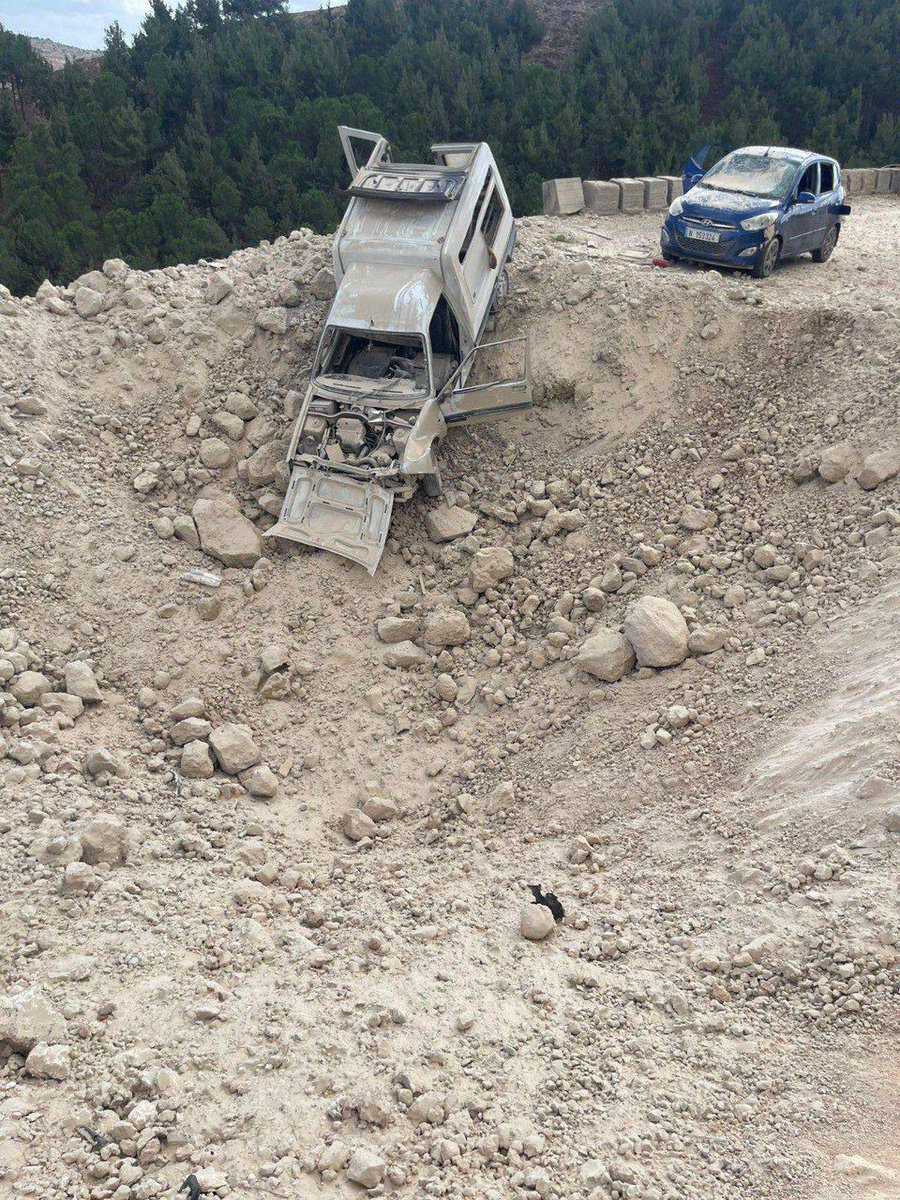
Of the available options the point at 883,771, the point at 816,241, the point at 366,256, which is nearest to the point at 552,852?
the point at 883,771

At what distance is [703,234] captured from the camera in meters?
12.4

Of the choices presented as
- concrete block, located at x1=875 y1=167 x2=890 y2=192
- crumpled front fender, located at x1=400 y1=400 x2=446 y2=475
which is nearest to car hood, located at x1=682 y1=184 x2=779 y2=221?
crumpled front fender, located at x1=400 y1=400 x2=446 y2=475

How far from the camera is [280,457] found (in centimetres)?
1012

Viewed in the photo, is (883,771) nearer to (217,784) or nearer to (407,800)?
(407,800)

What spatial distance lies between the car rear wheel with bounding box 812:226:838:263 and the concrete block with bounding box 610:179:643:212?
391 cm

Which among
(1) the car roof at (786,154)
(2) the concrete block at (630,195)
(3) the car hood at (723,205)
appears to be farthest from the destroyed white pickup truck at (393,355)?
(2) the concrete block at (630,195)

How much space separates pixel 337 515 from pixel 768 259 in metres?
6.57

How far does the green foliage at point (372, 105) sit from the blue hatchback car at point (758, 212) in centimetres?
638

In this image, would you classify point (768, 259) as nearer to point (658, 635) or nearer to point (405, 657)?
point (658, 635)

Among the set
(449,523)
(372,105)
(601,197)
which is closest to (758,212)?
(601,197)

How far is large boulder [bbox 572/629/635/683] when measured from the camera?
8.13m

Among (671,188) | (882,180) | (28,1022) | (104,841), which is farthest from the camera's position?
(882,180)

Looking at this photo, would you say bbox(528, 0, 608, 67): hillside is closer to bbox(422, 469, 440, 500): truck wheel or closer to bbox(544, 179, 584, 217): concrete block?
bbox(544, 179, 584, 217): concrete block

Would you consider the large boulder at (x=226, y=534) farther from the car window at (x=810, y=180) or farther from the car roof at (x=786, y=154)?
the car roof at (x=786, y=154)
